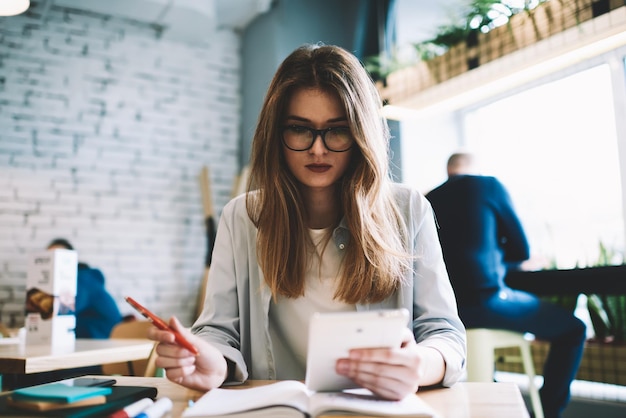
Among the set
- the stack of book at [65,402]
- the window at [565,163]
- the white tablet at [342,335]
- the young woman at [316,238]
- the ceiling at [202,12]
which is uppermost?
the ceiling at [202,12]

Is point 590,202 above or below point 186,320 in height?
above

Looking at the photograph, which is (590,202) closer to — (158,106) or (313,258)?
(313,258)

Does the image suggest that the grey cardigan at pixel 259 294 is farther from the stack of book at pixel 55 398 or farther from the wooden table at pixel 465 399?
the stack of book at pixel 55 398

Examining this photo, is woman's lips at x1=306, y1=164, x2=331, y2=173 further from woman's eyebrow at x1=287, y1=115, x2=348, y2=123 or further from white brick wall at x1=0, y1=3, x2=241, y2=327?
white brick wall at x1=0, y1=3, x2=241, y2=327

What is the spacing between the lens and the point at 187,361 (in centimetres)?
93

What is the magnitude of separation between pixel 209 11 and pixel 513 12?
2638mm

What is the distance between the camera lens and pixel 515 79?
294cm

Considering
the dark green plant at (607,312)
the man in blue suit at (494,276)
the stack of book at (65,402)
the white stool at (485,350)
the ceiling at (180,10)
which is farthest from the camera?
the ceiling at (180,10)

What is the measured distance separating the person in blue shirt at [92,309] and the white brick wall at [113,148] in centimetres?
113

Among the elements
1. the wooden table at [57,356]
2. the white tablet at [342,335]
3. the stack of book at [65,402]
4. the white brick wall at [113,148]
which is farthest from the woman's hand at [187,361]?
the white brick wall at [113,148]

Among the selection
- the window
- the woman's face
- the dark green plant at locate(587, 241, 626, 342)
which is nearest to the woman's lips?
the woman's face

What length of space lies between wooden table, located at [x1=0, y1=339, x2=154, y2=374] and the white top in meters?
0.65

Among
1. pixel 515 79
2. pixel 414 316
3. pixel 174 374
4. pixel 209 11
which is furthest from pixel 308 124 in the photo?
pixel 209 11

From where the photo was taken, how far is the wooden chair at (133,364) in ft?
6.17
